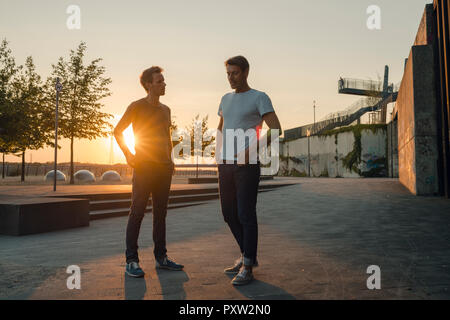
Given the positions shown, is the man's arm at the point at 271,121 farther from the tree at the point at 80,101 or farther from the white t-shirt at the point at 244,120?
the tree at the point at 80,101

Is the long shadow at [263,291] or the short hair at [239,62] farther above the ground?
the short hair at [239,62]

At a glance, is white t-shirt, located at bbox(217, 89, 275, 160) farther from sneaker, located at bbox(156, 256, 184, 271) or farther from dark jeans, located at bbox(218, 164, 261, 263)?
sneaker, located at bbox(156, 256, 184, 271)

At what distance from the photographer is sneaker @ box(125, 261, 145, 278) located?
3033 millimetres

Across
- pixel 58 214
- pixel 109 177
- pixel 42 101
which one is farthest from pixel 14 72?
pixel 58 214

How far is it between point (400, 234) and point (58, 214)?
555 cm

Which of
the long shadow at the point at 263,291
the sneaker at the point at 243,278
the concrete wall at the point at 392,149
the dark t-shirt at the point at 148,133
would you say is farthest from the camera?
the concrete wall at the point at 392,149

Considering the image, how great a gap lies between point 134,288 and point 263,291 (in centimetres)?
99

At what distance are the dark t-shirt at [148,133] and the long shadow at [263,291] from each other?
53.5 inches

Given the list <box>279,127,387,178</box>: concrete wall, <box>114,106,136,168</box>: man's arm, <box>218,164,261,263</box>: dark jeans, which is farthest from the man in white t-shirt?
<box>279,127,387,178</box>: concrete wall

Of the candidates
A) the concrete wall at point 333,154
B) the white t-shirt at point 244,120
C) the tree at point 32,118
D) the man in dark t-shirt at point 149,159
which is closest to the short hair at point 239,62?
the white t-shirt at point 244,120

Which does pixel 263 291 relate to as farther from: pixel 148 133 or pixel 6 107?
pixel 6 107

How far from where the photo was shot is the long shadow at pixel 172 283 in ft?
8.31

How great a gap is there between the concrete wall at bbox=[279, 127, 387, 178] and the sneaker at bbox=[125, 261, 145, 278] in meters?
31.7

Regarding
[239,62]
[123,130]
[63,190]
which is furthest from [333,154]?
[123,130]
